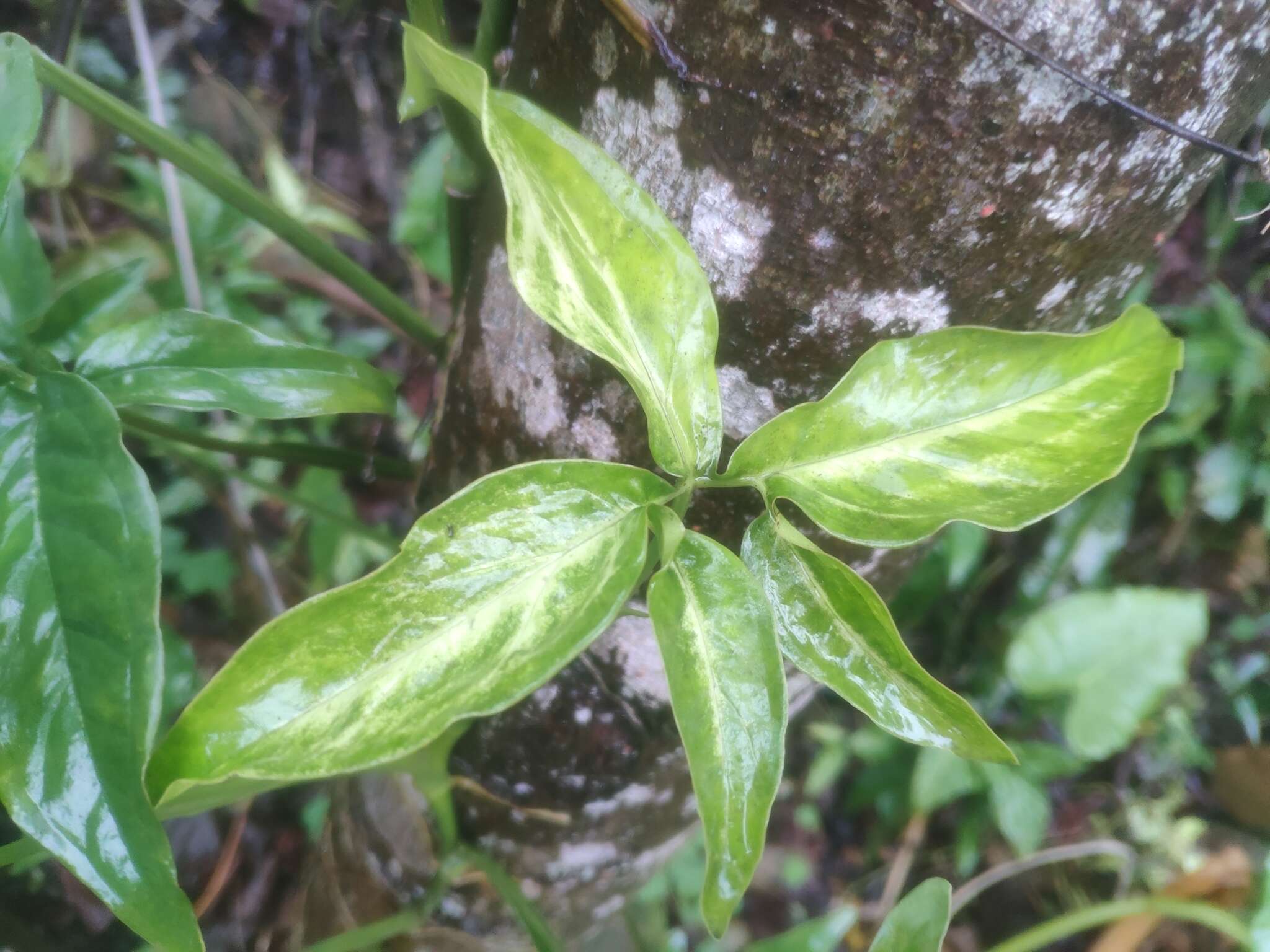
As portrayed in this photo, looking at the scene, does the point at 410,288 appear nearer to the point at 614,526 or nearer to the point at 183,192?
the point at 183,192

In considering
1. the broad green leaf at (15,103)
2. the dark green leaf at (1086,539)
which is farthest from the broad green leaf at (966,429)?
the dark green leaf at (1086,539)

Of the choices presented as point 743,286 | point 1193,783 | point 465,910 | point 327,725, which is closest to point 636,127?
point 743,286

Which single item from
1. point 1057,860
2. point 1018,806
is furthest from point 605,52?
point 1057,860

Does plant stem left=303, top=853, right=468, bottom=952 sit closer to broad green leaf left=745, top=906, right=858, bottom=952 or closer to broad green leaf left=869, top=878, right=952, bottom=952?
broad green leaf left=745, top=906, right=858, bottom=952

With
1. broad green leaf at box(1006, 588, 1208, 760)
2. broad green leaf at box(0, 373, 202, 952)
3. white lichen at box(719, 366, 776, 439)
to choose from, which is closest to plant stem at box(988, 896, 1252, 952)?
Result: broad green leaf at box(1006, 588, 1208, 760)

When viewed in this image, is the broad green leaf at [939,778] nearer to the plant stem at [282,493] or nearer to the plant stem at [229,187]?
the plant stem at [282,493]
